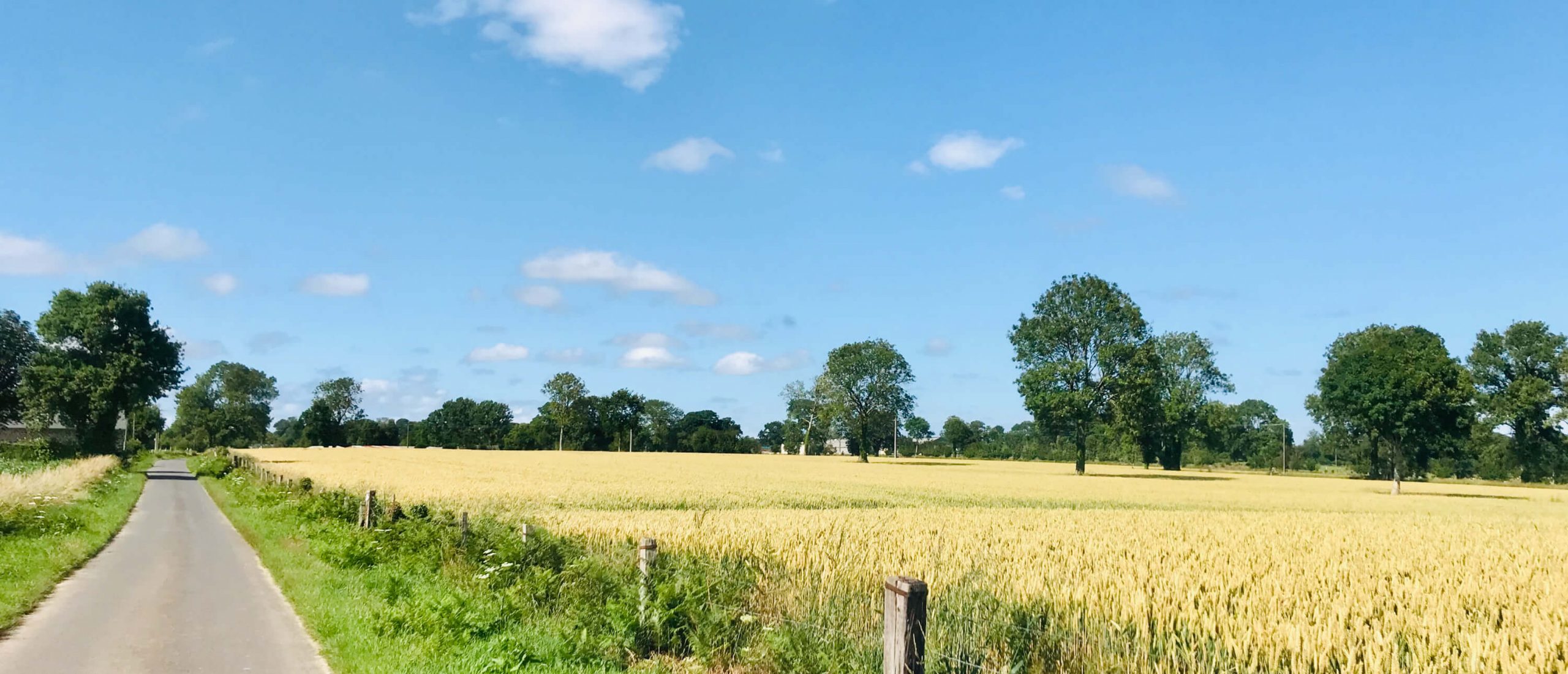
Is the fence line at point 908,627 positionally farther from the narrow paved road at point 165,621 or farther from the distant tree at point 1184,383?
the distant tree at point 1184,383

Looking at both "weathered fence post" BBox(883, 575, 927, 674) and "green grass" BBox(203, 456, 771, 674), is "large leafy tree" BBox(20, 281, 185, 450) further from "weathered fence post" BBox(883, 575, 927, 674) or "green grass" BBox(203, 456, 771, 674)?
"weathered fence post" BBox(883, 575, 927, 674)

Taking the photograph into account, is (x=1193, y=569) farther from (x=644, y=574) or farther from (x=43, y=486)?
(x=43, y=486)

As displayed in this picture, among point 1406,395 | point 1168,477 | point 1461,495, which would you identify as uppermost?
point 1406,395

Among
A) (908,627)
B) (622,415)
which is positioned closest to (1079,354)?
(908,627)

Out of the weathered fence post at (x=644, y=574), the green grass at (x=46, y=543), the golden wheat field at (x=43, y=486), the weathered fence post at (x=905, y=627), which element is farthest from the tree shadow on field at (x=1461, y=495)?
the golden wheat field at (x=43, y=486)

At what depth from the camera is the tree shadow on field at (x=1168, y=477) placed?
6222 centimetres

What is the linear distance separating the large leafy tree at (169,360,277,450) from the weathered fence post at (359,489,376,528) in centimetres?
14222

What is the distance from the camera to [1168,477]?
68.0 meters

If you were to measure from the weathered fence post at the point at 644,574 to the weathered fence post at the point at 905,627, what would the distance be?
3982 mm

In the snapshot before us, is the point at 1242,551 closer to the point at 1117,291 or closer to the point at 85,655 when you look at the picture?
the point at 85,655

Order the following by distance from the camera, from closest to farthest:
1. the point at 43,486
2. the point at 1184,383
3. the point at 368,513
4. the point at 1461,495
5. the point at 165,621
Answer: the point at 165,621 → the point at 368,513 → the point at 43,486 → the point at 1461,495 → the point at 1184,383

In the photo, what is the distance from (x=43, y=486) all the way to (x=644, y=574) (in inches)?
1017

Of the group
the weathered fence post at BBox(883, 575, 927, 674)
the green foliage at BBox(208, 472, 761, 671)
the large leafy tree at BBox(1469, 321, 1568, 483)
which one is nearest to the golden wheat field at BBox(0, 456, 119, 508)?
the green foliage at BBox(208, 472, 761, 671)

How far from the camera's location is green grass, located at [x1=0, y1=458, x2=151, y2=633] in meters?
12.7
